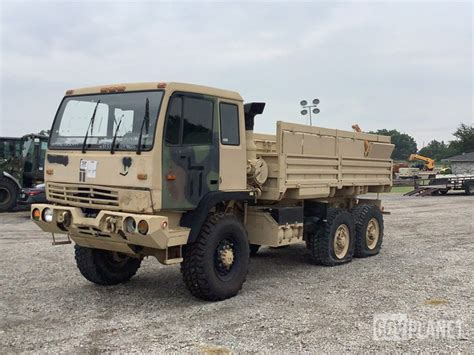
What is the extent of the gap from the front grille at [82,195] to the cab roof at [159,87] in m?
1.23

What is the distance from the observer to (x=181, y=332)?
5.51m

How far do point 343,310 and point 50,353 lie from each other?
3266mm

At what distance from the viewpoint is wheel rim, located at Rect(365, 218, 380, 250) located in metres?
10.2

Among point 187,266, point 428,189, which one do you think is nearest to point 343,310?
point 187,266

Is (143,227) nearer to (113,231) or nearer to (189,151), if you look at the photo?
(113,231)

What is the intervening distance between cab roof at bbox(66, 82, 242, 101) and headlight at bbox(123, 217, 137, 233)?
5.05ft

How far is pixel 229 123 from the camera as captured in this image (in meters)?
6.99

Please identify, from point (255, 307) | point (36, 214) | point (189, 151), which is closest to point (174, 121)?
point (189, 151)

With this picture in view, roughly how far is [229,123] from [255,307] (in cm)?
235

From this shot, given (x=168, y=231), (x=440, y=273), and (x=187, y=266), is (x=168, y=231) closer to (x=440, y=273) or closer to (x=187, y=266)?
(x=187, y=266)

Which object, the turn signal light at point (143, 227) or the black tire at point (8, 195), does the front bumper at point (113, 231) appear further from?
the black tire at point (8, 195)

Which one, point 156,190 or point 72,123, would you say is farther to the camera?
point 72,123

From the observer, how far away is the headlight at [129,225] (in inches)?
231

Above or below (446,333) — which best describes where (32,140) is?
above
